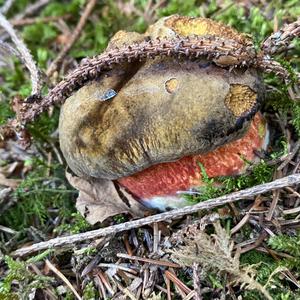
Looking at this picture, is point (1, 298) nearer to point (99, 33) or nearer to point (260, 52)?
point (260, 52)

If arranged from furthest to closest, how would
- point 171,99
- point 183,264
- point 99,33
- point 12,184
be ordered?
point 99,33, point 12,184, point 183,264, point 171,99

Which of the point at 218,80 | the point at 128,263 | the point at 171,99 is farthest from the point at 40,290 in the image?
the point at 218,80

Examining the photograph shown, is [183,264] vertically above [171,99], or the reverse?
[171,99]

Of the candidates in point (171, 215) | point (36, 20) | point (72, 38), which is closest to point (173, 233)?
point (171, 215)

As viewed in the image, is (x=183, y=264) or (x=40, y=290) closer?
(x=183, y=264)

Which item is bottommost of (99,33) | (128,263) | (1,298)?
(128,263)

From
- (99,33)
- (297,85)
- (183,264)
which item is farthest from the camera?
(99,33)
